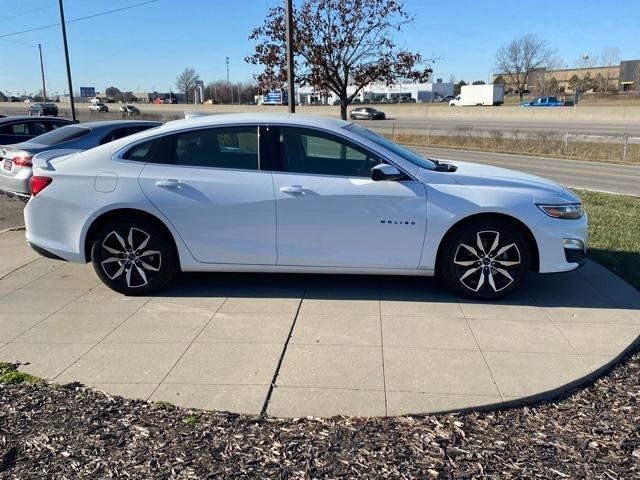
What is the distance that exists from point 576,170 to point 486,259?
15116mm

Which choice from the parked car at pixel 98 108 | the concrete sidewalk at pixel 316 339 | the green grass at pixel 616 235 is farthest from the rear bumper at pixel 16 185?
the parked car at pixel 98 108

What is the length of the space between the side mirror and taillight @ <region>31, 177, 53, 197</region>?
2.89 metres

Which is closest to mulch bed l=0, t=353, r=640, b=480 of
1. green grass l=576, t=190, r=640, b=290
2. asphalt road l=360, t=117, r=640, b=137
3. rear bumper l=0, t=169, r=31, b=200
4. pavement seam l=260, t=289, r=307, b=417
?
pavement seam l=260, t=289, r=307, b=417

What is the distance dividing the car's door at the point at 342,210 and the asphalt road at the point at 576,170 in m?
10.3

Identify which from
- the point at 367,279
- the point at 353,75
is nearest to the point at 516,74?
the point at 353,75

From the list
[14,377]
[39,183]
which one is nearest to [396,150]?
[39,183]

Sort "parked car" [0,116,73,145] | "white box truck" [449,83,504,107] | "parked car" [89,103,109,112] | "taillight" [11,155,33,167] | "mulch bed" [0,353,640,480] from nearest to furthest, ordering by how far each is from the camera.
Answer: "mulch bed" [0,353,640,480]
"taillight" [11,155,33,167]
"parked car" [0,116,73,145]
"parked car" [89,103,109,112]
"white box truck" [449,83,504,107]

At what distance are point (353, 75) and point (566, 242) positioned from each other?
12.4 metres

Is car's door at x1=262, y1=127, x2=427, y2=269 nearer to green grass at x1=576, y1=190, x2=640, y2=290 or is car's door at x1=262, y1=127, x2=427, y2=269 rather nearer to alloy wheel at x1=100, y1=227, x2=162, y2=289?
alloy wheel at x1=100, y1=227, x2=162, y2=289

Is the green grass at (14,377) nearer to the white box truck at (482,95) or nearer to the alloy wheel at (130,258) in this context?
the alloy wheel at (130,258)

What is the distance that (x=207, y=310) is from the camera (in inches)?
190

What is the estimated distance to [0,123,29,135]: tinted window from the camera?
12930 millimetres

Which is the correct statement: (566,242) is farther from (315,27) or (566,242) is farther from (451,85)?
(451,85)

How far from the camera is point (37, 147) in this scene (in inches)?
337
